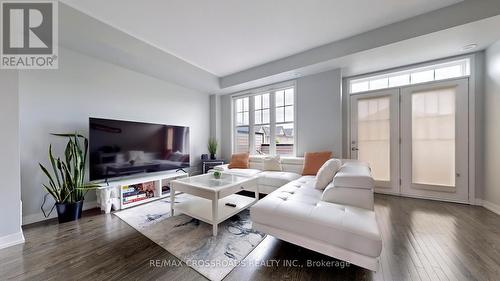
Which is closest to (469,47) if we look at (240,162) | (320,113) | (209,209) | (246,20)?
(320,113)

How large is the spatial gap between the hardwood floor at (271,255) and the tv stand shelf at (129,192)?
409mm

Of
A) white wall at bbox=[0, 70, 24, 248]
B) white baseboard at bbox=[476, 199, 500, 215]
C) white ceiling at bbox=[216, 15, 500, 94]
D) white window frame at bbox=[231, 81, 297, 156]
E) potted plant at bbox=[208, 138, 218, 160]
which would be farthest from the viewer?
potted plant at bbox=[208, 138, 218, 160]

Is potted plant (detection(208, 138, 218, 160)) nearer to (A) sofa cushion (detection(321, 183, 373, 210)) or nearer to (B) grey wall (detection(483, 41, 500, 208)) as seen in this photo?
(A) sofa cushion (detection(321, 183, 373, 210))

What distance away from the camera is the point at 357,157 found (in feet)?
11.6

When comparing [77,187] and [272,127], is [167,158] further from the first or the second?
[272,127]

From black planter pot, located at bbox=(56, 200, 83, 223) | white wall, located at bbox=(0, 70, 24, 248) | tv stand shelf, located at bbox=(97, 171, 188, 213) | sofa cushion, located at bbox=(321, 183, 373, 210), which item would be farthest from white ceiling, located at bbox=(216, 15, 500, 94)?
black planter pot, located at bbox=(56, 200, 83, 223)

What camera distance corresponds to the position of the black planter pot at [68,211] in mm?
2232

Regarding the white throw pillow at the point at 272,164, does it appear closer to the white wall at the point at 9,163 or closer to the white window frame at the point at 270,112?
the white window frame at the point at 270,112

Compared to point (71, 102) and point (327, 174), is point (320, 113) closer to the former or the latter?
point (327, 174)

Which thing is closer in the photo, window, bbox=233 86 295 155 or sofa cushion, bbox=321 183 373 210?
sofa cushion, bbox=321 183 373 210

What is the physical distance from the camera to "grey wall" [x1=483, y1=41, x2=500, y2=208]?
238 centimetres

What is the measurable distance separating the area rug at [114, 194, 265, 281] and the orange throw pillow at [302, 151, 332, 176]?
1.36 metres

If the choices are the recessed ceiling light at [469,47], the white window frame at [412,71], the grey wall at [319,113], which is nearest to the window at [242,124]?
the grey wall at [319,113]

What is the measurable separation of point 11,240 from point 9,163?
775 millimetres
